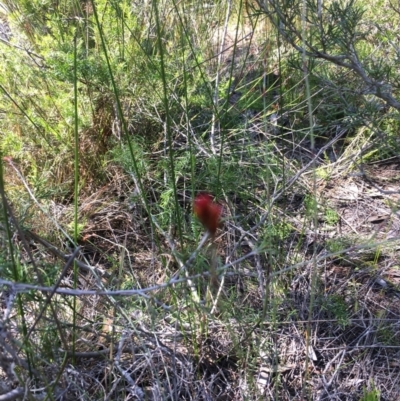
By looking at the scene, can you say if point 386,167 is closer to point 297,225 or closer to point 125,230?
point 297,225

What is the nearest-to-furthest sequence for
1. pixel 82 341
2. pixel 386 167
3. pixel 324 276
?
pixel 82 341 → pixel 324 276 → pixel 386 167

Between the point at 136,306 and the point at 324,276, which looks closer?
the point at 136,306

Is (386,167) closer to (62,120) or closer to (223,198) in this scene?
(223,198)

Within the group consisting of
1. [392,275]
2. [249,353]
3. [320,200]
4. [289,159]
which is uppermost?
[289,159]

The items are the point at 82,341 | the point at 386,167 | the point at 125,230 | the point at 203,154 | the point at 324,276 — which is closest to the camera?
the point at 82,341

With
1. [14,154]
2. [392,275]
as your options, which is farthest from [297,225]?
[14,154]

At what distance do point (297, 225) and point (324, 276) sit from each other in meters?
0.24

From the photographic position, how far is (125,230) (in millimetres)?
1832

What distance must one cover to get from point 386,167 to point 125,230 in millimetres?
1057

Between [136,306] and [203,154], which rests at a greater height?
[203,154]

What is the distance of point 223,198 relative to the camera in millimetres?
→ 1853

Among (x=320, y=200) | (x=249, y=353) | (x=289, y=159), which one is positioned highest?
(x=289, y=159)

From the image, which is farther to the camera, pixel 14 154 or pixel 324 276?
pixel 14 154

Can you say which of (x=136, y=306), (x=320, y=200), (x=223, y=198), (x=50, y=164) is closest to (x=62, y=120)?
(x=50, y=164)
